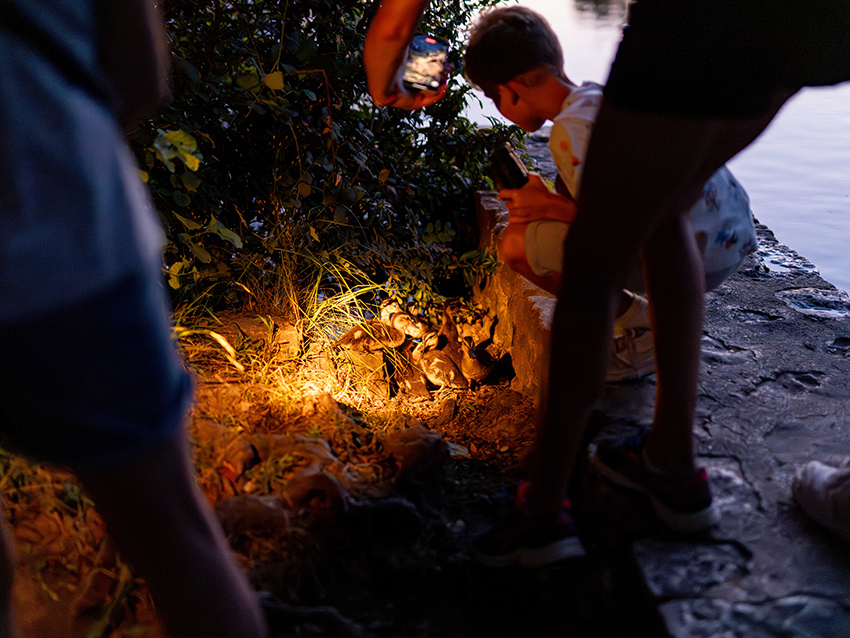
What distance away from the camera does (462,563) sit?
1559 millimetres

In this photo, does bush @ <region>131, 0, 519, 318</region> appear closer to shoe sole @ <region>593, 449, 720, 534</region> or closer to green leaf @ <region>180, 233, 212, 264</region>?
green leaf @ <region>180, 233, 212, 264</region>

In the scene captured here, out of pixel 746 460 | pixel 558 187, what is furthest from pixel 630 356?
pixel 558 187

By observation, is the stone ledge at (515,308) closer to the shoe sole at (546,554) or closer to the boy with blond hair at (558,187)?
the boy with blond hair at (558,187)

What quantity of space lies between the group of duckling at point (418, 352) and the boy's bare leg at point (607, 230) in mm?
1321

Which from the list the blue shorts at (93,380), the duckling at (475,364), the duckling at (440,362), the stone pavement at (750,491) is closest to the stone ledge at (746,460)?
the stone pavement at (750,491)

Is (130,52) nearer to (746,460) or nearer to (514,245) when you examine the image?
(514,245)

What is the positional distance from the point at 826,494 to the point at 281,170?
204 centimetres

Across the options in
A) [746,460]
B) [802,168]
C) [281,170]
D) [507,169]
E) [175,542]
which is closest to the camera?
[175,542]

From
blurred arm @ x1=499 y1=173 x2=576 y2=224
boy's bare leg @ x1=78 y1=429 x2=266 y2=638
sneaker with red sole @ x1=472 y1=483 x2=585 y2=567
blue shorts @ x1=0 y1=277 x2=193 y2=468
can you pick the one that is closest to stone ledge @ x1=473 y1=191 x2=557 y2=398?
blurred arm @ x1=499 y1=173 x2=576 y2=224

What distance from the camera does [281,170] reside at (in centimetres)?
253

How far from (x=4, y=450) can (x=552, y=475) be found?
130 centimetres

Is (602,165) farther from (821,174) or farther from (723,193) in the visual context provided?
(821,174)

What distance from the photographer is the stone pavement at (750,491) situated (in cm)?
125

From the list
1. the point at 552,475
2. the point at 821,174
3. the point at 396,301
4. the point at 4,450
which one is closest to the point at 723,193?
the point at 552,475
